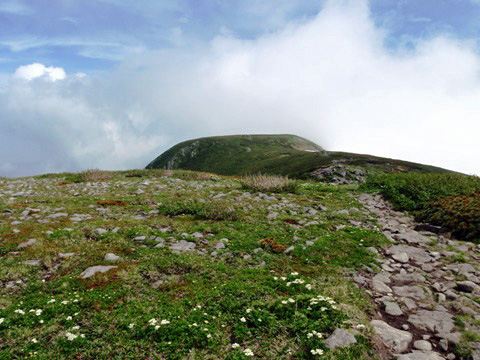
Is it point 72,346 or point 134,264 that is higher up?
point 134,264

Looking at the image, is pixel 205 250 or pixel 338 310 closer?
pixel 338 310

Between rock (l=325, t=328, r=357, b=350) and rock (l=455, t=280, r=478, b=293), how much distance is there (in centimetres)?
457

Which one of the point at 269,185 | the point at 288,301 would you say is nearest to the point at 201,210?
the point at 269,185

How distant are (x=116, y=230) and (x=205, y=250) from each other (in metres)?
3.96

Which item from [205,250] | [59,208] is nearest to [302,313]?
[205,250]

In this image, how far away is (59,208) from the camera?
14500mm

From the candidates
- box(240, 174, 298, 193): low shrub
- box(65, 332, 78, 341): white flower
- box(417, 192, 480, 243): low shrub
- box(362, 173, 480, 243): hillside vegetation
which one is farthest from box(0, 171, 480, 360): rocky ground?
box(240, 174, 298, 193): low shrub

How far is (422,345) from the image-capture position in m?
5.57

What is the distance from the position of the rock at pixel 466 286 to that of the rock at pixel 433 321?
166 cm

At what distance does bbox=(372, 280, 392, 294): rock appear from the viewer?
774cm

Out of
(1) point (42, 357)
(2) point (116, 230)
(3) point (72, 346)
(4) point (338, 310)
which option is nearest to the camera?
(1) point (42, 357)

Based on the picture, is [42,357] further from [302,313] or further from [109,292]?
[302,313]

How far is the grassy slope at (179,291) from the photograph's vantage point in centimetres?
539

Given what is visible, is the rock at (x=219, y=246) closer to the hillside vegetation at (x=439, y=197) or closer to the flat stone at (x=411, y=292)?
the flat stone at (x=411, y=292)
